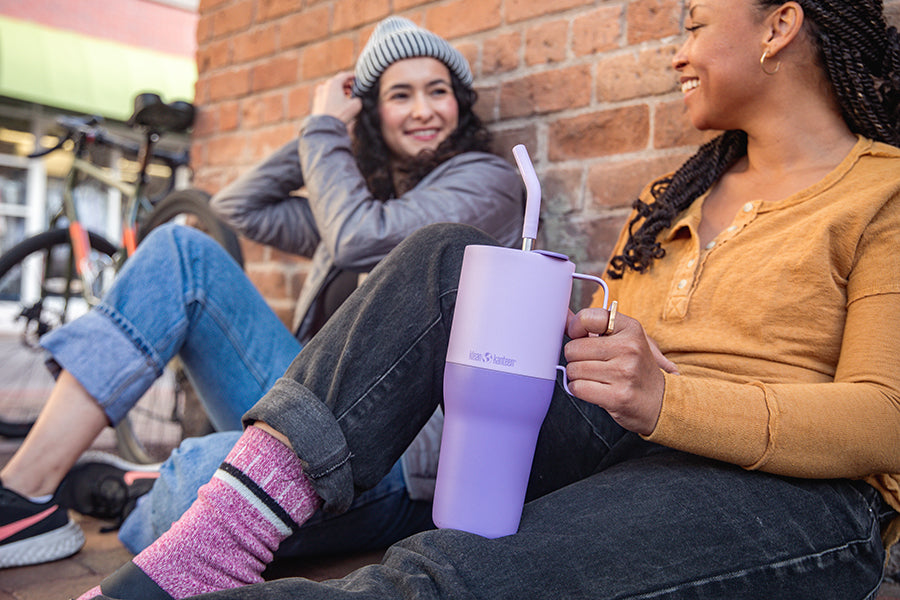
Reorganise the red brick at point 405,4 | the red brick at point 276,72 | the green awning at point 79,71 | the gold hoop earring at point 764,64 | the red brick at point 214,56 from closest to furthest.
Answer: the gold hoop earring at point 764,64 → the red brick at point 405,4 → the red brick at point 276,72 → the red brick at point 214,56 → the green awning at point 79,71

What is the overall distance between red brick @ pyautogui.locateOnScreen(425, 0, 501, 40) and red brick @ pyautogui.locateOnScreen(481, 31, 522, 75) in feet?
0.14

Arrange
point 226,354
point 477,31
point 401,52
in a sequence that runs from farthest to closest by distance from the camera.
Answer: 1. point 477,31
2. point 401,52
3. point 226,354

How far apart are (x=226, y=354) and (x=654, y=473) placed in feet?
2.59

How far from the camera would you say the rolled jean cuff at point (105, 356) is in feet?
3.93

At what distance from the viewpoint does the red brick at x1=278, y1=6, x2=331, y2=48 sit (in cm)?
232

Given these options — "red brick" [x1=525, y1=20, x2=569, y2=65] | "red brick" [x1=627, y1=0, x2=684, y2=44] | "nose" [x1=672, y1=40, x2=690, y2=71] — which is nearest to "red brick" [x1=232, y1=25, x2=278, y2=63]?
"red brick" [x1=525, y1=20, x2=569, y2=65]

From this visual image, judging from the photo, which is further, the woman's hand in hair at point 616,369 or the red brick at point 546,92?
the red brick at point 546,92

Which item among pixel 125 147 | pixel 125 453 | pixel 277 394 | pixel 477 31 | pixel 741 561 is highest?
pixel 477 31

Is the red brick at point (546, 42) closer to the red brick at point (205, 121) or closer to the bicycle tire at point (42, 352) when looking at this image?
the red brick at point (205, 121)

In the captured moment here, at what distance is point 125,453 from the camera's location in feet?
7.71

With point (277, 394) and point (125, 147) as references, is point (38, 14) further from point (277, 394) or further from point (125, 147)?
point (277, 394)

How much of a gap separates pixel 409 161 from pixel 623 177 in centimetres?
52

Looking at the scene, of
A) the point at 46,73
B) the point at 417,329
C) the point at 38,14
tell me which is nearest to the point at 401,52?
the point at 417,329

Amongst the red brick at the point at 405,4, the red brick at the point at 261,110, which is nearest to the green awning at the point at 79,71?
the red brick at the point at 261,110
